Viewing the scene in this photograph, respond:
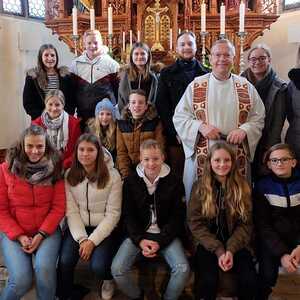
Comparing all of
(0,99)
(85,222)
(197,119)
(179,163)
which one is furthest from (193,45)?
(0,99)

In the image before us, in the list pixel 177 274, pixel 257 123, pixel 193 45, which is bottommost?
pixel 177 274

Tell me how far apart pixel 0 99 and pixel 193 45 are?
3.76 meters

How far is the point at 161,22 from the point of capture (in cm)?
513

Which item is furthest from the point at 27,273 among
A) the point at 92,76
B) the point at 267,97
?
the point at 267,97

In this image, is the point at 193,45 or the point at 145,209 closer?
the point at 145,209

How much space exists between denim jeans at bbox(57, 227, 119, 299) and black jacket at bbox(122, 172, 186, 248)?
177mm

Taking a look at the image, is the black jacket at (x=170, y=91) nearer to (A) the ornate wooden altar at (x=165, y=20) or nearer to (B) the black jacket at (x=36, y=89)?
(B) the black jacket at (x=36, y=89)

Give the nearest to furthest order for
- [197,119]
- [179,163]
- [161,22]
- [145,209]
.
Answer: [145,209] → [197,119] → [179,163] → [161,22]

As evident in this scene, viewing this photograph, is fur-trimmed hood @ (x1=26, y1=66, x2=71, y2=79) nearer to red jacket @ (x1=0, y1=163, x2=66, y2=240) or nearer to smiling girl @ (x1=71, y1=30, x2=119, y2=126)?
smiling girl @ (x1=71, y1=30, x2=119, y2=126)

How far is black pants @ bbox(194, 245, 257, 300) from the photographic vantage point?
2383mm

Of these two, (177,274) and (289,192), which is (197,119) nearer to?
(289,192)

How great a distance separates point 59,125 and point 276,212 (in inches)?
64.7

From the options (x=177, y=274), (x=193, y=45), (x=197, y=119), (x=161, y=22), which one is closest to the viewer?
(x=177, y=274)

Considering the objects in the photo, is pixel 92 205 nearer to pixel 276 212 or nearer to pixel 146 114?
pixel 146 114
